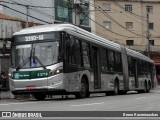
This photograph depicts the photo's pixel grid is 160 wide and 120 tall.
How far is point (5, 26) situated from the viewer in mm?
34750

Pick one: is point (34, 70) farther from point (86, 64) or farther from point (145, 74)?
point (145, 74)

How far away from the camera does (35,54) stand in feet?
67.1

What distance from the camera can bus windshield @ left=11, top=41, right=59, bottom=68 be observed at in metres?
20.2

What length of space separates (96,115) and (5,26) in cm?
2316

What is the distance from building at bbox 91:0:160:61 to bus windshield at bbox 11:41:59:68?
51679 mm

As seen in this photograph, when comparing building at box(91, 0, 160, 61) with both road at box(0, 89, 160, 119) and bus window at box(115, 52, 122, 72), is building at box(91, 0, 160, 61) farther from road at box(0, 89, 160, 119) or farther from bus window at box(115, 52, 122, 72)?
road at box(0, 89, 160, 119)

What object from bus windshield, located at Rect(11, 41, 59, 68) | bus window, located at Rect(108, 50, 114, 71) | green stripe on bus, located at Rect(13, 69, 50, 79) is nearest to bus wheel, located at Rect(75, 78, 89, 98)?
green stripe on bus, located at Rect(13, 69, 50, 79)

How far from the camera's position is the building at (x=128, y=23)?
73.7 meters

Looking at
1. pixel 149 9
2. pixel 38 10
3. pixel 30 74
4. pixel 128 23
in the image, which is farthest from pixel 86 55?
pixel 149 9

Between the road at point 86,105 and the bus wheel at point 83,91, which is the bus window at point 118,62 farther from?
the road at point 86,105

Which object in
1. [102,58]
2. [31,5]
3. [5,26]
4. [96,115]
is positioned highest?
[31,5]

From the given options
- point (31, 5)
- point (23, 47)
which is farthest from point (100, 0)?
point (23, 47)

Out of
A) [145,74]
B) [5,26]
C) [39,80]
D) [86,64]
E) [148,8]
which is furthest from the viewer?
[148,8]

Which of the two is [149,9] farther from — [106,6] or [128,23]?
[106,6]
